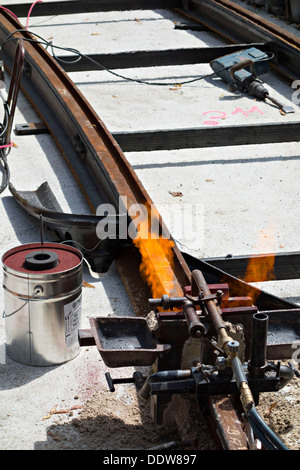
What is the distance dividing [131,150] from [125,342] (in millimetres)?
3037

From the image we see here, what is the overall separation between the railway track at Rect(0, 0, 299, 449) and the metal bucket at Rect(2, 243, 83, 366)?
0.45 metres

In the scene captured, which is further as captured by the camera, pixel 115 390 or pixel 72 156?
pixel 72 156

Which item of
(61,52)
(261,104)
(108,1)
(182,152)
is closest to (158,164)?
(182,152)

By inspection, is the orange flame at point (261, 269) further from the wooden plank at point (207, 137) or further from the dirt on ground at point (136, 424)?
the wooden plank at point (207, 137)

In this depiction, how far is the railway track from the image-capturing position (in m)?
3.54

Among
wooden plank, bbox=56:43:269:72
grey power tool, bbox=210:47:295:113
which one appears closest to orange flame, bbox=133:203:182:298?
grey power tool, bbox=210:47:295:113

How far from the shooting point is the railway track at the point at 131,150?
354 cm

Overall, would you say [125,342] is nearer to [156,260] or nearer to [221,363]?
[221,363]

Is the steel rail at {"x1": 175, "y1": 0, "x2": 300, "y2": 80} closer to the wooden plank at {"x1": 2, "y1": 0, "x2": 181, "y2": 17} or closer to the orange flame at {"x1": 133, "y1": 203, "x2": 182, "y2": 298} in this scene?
the wooden plank at {"x1": 2, "y1": 0, "x2": 181, "y2": 17}

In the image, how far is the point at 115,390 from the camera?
317cm

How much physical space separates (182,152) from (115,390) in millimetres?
3509

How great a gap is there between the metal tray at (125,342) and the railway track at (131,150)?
87 mm
